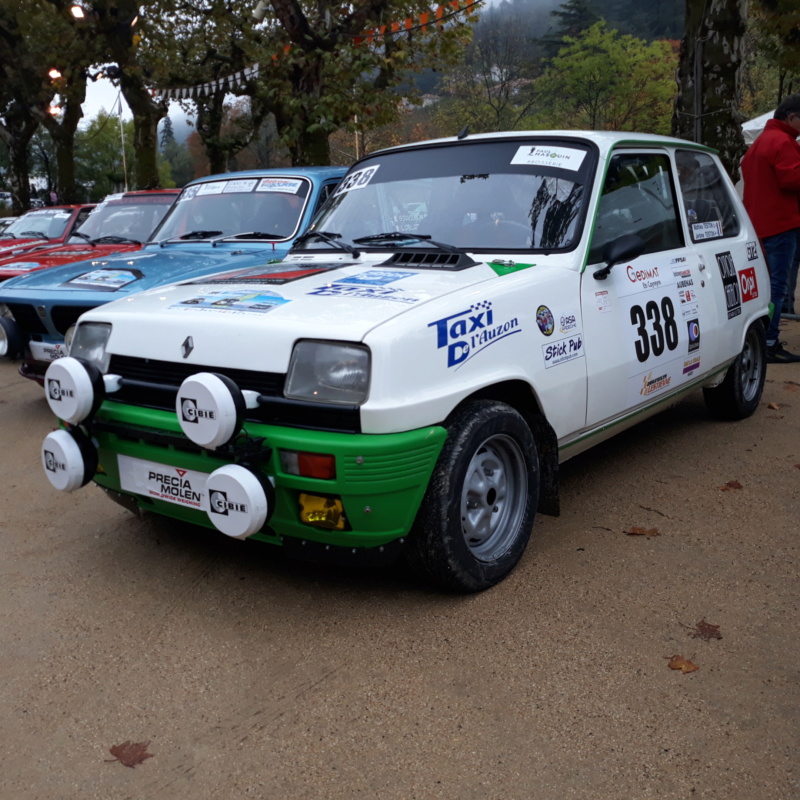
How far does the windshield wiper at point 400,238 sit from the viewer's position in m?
3.67

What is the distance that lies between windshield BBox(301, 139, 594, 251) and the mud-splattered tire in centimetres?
212

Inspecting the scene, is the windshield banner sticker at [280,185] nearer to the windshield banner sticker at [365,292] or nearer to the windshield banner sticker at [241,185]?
the windshield banner sticker at [241,185]

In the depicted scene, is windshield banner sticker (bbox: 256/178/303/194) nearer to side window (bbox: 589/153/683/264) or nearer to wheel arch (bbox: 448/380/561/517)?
side window (bbox: 589/153/683/264)

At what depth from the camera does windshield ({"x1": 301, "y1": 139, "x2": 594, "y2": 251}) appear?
3.75 meters

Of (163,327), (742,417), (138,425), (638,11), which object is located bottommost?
(742,417)

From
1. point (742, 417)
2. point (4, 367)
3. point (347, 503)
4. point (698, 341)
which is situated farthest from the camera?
point (4, 367)

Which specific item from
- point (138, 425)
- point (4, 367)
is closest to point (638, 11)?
point (4, 367)

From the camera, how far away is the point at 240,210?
660 cm

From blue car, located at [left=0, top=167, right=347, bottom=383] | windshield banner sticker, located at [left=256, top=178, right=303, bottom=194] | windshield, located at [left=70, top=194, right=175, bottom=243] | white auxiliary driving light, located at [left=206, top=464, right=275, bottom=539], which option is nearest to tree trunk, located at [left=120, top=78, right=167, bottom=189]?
windshield, located at [left=70, top=194, right=175, bottom=243]

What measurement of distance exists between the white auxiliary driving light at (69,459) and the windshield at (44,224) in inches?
341

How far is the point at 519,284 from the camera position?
3.31 meters

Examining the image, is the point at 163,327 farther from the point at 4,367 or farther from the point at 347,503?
the point at 4,367

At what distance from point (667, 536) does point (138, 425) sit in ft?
7.67

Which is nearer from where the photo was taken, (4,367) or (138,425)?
(138,425)
